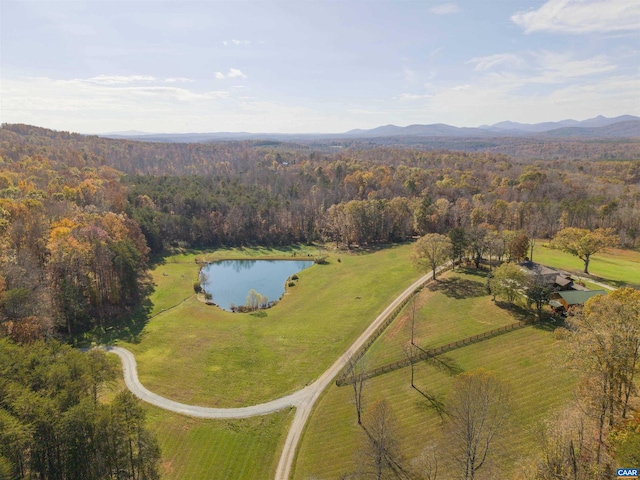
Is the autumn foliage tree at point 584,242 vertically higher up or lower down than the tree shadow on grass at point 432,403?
higher up

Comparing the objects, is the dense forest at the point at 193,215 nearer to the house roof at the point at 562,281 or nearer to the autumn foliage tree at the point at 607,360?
the house roof at the point at 562,281

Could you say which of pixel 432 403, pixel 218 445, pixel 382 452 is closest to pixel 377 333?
pixel 432 403

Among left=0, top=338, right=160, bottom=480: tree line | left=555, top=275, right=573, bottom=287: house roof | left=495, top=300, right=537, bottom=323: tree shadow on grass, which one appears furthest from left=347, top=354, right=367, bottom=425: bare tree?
left=555, top=275, right=573, bottom=287: house roof

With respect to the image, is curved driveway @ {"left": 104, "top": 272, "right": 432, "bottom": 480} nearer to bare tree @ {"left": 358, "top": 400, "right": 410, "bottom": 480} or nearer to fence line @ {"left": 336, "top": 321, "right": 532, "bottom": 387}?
fence line @ {"left": 336, "top": 321, "right": 532, "bottom": 387}

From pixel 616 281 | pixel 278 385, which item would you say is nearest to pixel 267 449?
pixel 278 385

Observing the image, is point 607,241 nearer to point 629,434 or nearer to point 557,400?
point 557,400

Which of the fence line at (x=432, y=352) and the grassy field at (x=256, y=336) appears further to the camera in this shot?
the grassy field at (x=256, y=336)

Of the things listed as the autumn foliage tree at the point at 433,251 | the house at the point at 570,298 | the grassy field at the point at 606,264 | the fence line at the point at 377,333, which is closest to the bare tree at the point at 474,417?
the fence line at the point at 377,333

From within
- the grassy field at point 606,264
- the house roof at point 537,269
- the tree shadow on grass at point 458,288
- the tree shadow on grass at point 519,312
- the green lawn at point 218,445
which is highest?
the house roof at point 537,269

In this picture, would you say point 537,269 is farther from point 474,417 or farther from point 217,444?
point 217,444
